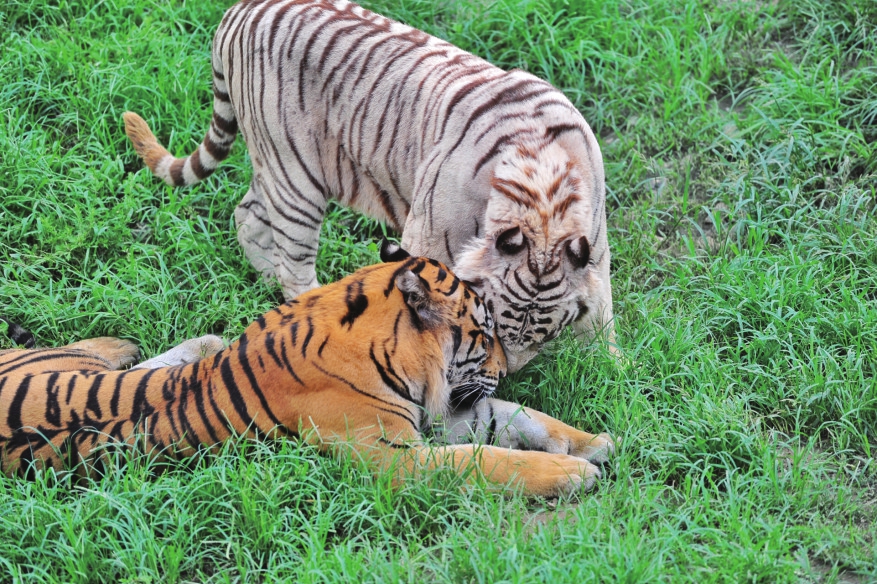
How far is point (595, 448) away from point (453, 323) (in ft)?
2.18

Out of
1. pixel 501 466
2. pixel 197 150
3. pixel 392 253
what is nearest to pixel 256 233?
pixel 197 150

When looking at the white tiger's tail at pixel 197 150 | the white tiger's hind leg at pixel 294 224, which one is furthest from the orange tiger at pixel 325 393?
the white tiger's tail at pixel 197 150

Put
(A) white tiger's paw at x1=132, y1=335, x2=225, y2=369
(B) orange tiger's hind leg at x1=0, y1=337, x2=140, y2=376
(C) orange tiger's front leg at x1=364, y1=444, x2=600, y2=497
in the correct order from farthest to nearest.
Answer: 1. (A) white tiger's paw at x1=132, y1=335, x2=225, y2=369
2. (B) orange tiger's hind leg at x1=0, y1=337, x2=140, y2=376
3. (C) orange tiger's front leg at x1=364, y1=444, x2=600, y2=497

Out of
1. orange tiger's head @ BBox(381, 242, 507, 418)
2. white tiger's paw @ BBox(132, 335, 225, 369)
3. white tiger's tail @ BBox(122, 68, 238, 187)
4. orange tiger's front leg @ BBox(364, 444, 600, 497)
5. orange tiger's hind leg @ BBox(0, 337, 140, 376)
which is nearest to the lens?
orange tiger's front leg @ BBox(364, 444, 600, 497)

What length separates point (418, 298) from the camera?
10.6ft

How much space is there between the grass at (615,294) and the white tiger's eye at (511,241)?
603 mm

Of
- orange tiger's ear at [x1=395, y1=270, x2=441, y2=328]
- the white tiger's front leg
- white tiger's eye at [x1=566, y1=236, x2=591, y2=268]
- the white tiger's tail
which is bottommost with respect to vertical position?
the white tiger's front leg

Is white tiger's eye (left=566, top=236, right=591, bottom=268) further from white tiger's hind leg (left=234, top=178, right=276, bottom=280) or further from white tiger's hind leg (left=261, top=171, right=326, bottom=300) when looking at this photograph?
white tiger's hind leg (left=234, top=178, right=276, bottom=280)

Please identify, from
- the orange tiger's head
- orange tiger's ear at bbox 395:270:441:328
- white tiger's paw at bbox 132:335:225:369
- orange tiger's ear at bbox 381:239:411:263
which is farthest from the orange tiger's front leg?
white tiger's paw at bbox 132:335:225:369

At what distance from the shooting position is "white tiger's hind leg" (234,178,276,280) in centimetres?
456

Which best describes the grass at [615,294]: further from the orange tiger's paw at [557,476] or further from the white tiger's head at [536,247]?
the white tiger's head at [536,247]

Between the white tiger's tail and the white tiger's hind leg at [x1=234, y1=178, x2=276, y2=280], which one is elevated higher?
the white tiger's tail

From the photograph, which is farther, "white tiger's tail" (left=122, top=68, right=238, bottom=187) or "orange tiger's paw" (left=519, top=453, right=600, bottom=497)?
"white tiger's tail" (left=122, top=68, right=238, bottom=187)

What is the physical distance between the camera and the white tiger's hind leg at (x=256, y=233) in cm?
456
